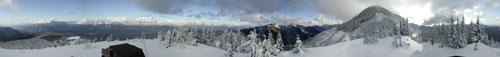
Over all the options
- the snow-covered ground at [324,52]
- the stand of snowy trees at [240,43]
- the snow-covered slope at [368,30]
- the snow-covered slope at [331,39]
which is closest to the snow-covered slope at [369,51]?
the snow-covered ground at [324,52]

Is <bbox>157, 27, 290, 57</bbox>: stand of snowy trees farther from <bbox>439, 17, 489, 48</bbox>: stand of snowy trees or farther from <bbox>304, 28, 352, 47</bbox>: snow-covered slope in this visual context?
<bbox>304, 28, 352, 47</bbox>: snow-covered slope

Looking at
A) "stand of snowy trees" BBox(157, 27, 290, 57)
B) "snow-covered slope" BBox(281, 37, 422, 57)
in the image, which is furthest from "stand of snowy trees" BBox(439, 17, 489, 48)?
"stand of snowy trees" BBox(157, 27, 290, 57)

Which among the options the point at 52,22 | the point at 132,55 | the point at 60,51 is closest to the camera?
the point at 132,55

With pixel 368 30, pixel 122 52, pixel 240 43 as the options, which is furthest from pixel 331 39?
pixel 122 52

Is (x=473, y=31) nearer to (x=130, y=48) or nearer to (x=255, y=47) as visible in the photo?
(x=255, y=47)

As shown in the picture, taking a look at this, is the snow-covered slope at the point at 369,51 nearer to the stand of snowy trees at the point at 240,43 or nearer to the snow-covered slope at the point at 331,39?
the stand of snowy trees at the point at 240,43

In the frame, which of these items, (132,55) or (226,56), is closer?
(132,55)

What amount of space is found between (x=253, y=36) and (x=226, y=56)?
11.0 metres

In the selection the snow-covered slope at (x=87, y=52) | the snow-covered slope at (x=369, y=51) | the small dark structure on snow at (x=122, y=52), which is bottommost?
the snow-covered slope at (x=369, y=51)

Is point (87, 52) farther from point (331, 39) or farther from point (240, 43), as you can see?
point (331, 39)

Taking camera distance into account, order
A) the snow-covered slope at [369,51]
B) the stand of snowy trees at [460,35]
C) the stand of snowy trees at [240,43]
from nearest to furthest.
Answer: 1. the stand of snowy trees at [240,43]
2. the snow-covered slope at [369,51]
3. the stand of snowy trees at [460,35]

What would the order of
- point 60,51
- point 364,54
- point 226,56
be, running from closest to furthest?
point 60,51 → point 364,54 → point 226,56

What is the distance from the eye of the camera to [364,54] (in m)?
32.5

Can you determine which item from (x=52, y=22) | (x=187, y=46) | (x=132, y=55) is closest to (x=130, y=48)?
(x=132, y=55)
